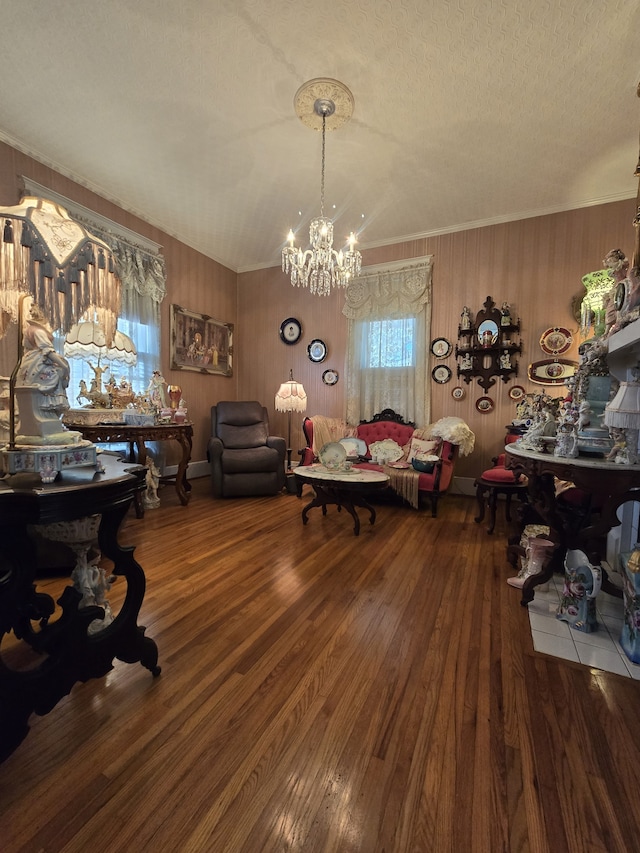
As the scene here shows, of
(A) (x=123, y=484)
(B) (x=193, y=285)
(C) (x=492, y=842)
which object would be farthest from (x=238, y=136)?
(C) (x=492, y=842)

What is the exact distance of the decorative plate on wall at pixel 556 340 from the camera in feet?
12.8

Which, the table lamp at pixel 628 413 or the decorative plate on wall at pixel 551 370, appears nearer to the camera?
the table lamp at pixel 628 413

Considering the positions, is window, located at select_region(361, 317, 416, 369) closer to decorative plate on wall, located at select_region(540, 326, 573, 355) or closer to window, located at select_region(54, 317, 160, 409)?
decorative plate on wall, located at select_region(540, 326, 573, 355)

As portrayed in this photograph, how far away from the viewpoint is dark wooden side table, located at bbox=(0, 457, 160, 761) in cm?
106

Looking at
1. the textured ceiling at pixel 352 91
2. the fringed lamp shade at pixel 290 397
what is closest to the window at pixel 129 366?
the textured ceiling at pixel 352 91

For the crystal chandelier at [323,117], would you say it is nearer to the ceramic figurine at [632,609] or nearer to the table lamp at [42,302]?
the table lamp at [42,302]

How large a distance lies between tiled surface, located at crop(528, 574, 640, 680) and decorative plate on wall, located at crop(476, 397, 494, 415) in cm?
253

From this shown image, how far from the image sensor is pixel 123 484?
124 cm

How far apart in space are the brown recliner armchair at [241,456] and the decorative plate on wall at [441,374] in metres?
2.14

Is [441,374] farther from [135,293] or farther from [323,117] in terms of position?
[135,293]

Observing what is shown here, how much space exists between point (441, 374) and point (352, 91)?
297 centimetres

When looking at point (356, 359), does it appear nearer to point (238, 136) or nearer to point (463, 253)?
point (463, 253)

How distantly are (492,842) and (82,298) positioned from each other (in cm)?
213

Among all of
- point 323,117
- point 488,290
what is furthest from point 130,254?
point 488,290
